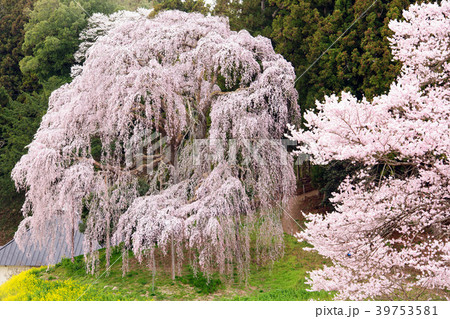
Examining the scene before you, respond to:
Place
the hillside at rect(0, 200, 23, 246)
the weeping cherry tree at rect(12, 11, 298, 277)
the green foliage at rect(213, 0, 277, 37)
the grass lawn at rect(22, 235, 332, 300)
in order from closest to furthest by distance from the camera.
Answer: the weeping cherry tree at rect(12, 11, 298, 277) → the grass lawn at rect(22, 235, 332, 300) → the green foliage at rect(213, 0, 277, 37) → the hillside at rect(0, 200, 23, 246)

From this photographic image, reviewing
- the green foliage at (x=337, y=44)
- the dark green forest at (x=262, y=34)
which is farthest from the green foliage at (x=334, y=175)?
the green foliage at (x=337, y=44)

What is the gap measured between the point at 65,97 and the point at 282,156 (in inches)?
187

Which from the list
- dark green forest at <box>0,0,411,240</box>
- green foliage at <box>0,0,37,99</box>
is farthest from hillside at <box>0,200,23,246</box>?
green foliage at <box>0,0,37,99</box>

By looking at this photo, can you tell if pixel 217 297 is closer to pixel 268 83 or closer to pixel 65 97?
pixel 268 83

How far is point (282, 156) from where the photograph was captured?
7.33m

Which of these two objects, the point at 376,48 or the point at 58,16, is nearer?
the point at 376,48

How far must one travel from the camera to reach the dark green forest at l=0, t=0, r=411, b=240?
1070cm

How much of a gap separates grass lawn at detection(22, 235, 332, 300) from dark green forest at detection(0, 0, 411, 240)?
3022 mm

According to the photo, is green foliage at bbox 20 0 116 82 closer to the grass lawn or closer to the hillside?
the hillside

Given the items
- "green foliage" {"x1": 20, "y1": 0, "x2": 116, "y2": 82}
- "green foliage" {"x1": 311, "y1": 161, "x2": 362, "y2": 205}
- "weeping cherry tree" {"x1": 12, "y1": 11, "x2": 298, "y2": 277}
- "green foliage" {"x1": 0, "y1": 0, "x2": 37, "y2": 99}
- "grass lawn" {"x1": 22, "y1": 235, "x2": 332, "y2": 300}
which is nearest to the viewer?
"weeping cherry tree" {"x1": 12, "y1": 11, "x2": 298, "y2": 277}

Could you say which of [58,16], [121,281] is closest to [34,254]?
[121,281]

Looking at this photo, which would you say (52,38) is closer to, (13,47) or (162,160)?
(13,47)

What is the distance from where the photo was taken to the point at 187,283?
7.56 m

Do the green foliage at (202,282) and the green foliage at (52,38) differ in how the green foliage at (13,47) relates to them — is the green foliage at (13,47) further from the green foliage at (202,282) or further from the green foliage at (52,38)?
the green foliage at (202,282)
